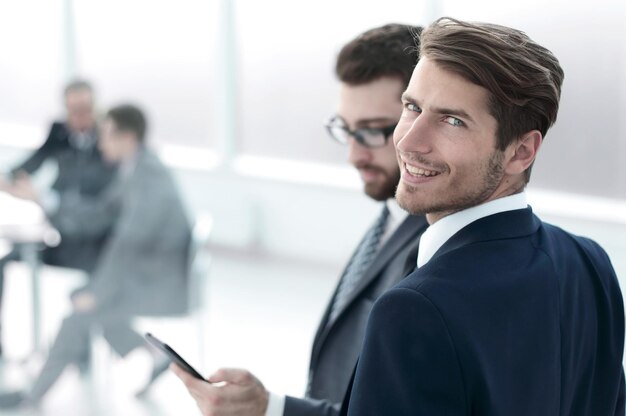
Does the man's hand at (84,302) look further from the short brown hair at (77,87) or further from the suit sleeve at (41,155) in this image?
the short brown hair at (77,87)

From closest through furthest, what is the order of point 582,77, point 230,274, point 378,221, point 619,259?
1. point 378,221
2. point 619,259
3. point 582,77
4. point 230,274

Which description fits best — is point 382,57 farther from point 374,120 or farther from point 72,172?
point 72,172

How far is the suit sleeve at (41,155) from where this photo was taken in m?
4.04

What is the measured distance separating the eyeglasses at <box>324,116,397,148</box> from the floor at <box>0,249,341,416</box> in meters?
1.79

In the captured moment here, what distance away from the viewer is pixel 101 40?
5.19m

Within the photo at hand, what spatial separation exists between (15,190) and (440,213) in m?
3.04

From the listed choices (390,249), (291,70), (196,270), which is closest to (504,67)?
(390,249)

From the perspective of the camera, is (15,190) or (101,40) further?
(101,40)

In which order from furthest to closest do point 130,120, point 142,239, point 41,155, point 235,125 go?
point 235,125
point 41,155
point 130,120
point 142,239

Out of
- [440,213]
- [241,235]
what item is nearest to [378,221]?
[440,213]

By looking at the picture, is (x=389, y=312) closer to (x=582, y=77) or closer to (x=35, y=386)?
(x=582, y=77)

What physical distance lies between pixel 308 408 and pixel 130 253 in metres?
2.25

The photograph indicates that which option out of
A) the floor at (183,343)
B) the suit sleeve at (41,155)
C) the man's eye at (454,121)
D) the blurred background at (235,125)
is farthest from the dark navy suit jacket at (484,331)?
the suit sleeve at (41,155)

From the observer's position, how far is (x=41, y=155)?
407cm
